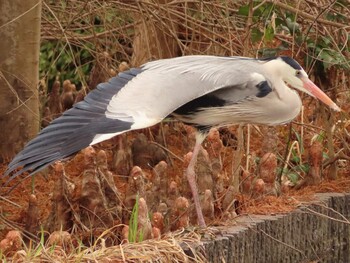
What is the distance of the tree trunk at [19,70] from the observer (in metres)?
7.73

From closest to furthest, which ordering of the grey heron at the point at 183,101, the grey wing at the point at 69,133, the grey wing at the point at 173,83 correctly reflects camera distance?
the grey wing at the point at 69,133, the grey heron at the point at 183,101, the grey wing at the point at 173,83

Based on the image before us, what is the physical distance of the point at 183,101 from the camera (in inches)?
236

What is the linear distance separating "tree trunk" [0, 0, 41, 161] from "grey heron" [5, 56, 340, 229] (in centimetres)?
158

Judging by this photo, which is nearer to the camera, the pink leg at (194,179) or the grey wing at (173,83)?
the grey wing at (173,83)

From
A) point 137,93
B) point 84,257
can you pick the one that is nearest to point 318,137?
point 137,93

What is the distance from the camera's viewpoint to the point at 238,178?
294 inches

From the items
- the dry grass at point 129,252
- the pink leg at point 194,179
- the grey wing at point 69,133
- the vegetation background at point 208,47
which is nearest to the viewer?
the dry grass at point 129,252

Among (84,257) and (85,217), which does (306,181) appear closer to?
(85,217)

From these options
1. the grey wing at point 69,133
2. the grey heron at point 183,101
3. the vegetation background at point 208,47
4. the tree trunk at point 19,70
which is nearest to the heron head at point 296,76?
the grey heron at point 183,101

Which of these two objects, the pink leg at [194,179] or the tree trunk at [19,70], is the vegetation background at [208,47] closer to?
the tree trunk at [19,70]

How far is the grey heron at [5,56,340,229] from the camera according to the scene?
17.6 feet

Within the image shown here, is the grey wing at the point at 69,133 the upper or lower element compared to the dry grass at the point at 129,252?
upper

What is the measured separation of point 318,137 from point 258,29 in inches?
51.5

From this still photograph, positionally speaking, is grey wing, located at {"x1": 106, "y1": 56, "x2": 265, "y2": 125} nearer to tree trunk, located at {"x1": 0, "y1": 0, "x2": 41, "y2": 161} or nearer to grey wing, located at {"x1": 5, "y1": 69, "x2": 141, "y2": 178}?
grey wing, located at {"x1": 5, "y1": 69, "x2": 141, "y2": 178}
